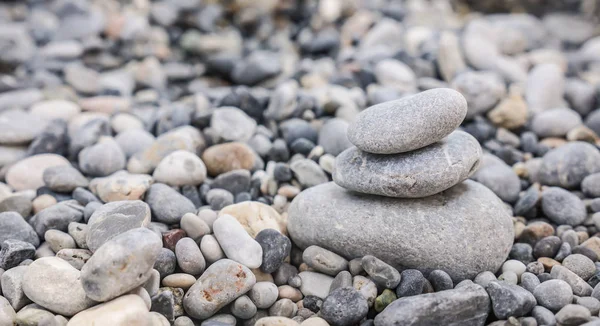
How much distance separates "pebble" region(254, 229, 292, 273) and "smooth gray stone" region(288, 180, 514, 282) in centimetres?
15

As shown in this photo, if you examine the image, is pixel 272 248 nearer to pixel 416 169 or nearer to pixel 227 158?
pixel 416 169

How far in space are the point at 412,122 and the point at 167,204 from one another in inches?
56.0

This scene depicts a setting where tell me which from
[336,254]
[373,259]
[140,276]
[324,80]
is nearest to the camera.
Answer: [140,276]

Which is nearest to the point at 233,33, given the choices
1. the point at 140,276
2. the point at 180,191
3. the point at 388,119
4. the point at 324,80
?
the point at 324,80

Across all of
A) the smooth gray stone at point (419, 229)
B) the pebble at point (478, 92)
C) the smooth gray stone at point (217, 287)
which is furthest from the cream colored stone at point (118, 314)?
the pebble at point (478, 92)

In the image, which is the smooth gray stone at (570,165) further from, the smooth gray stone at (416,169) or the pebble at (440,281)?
the pebble at (440,281)

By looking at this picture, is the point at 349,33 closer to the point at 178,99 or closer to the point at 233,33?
the point at 233,33

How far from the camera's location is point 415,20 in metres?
6.30

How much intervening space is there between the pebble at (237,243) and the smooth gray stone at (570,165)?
2.03 meters

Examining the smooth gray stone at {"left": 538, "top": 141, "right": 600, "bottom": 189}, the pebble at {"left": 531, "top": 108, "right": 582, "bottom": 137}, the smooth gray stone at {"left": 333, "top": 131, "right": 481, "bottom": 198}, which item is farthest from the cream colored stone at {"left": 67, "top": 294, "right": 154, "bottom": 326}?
the pebble at {"left": 531, "top": 108, "right": 582, "bottom": 137}

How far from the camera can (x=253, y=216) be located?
285cm

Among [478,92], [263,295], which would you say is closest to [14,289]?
[263,295]

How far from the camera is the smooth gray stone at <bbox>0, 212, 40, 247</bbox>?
269 centimetres

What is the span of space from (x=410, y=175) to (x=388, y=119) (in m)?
0.30
